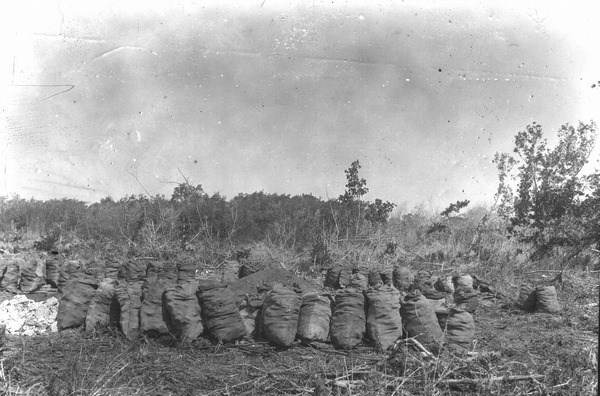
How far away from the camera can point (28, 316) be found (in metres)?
5.39

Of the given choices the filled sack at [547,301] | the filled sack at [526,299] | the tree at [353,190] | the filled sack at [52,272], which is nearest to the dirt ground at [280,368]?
the filled sack at [547,301]

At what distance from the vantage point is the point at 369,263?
9.05m

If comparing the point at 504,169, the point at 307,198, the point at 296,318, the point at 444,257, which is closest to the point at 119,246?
the point at 307,198

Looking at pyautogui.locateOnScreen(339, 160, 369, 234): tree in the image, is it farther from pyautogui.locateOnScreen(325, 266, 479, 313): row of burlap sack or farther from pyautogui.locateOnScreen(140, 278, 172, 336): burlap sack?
pyautogui.locateOnScreen(140, 278, 172, 336): burlap sack

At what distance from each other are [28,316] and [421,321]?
11.2 ft

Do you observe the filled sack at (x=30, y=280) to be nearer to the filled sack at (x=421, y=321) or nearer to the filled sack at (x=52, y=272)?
the filled sack at (x=52, y=272)

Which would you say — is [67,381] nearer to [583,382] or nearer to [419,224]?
[583,382]

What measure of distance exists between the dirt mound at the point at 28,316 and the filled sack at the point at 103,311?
419 mm

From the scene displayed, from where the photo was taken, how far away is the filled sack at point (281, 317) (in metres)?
4.66

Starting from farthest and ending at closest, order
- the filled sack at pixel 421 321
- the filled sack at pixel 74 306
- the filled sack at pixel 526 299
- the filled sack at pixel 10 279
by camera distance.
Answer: the filled sack at pixel 10 279 → the filled sack at pixel 526 299 → the filled sack at pixel 74 306 → the filled sack at pixel 421 321

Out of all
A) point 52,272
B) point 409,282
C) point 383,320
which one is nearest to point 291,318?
point 383,320

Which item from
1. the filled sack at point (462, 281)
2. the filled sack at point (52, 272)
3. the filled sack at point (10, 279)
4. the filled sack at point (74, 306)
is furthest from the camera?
the filled sack at point (52, 272)

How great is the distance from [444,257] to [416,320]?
4728 mm

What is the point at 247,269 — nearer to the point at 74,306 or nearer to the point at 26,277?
the point at 74,306
